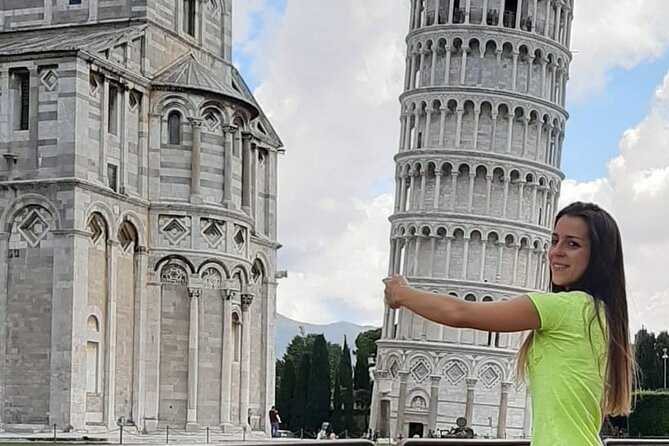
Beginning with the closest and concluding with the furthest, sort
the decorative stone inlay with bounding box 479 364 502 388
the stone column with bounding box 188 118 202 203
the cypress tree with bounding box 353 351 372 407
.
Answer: the stone column with bounding box 188 118 202 203 < the decorative stone inlay with bounding box 479 364 502 388 < the cypress tree with bounding box 353 351 372 407

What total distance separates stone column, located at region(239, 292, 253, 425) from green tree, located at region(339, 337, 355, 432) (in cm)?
3080

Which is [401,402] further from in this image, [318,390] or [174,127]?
[174,127]

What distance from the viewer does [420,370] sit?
6812 cm

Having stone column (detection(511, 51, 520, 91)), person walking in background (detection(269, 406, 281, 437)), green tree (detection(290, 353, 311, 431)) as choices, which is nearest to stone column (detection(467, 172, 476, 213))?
stone column (detection(511, 51, 520, 91))

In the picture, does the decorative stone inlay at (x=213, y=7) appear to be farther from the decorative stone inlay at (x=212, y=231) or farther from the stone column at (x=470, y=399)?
the stone column at (x=470, y=399)

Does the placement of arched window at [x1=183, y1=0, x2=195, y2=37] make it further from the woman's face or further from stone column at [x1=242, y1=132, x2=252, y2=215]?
the woman's face

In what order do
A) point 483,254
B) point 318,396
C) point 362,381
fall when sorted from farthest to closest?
point 362,381
point 318,396
point 483,254

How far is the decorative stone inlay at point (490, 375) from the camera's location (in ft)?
223

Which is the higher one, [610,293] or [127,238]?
[610,293]

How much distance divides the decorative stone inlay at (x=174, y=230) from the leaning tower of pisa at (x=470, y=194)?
31.7m

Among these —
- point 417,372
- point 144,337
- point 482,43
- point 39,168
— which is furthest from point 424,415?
point 39,168

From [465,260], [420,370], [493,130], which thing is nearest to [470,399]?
[420,370]

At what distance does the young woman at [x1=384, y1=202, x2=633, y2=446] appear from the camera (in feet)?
11.4

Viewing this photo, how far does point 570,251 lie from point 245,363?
121 ft
